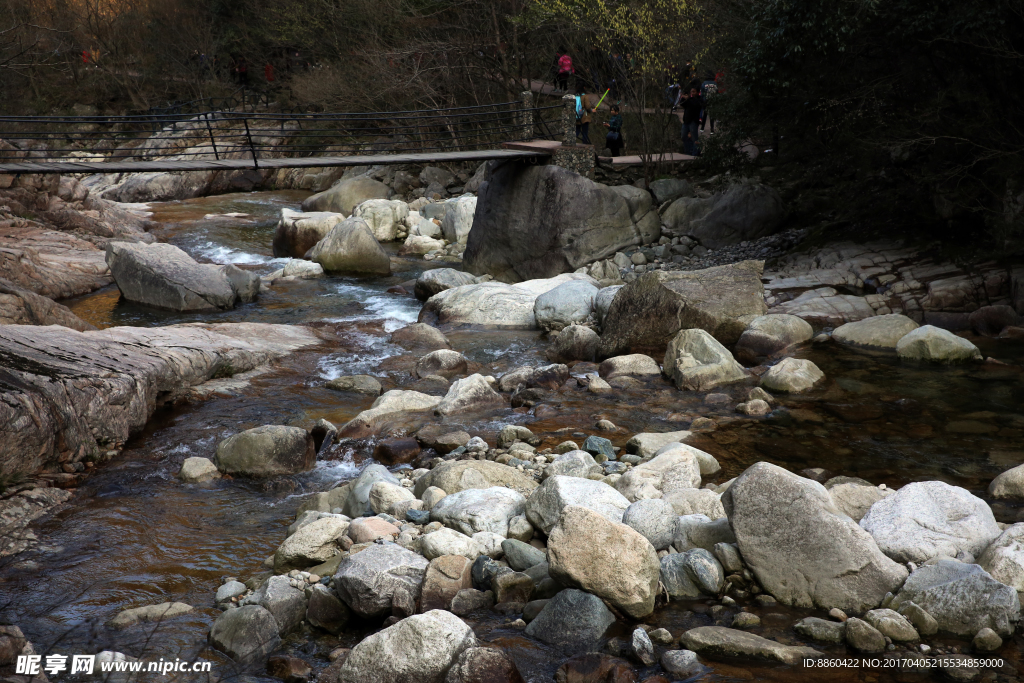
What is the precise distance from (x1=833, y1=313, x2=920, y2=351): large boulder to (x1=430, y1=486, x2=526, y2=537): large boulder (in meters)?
5.88

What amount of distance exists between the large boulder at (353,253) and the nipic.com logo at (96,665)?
430 inches

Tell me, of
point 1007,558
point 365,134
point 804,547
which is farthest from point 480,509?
point 365,134

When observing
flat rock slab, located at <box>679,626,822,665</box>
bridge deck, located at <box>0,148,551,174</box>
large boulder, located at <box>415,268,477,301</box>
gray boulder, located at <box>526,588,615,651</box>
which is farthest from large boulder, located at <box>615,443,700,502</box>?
bridge deck, located at <box>0,148,551,174</box>

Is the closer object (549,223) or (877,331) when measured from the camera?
(877,331)

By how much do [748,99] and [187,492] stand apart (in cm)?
1035

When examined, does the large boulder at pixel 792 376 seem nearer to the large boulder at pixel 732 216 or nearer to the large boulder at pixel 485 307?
the large boulder at pixel 485 307

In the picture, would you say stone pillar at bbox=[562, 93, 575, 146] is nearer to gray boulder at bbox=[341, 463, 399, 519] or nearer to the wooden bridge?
the wooden bridge

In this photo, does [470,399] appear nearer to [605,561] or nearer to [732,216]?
[605,561]

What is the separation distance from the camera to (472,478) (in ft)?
19.4

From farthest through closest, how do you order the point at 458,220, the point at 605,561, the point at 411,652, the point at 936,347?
the point at 458,220 < the point at 936,347 < the point at 605,561 < the point at 411,652

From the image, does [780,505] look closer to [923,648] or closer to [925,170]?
[923,648]

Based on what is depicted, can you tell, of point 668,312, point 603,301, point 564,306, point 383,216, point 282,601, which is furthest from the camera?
point 383,216

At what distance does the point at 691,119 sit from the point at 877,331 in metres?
9.43

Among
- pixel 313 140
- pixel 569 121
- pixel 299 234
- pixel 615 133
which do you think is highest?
pixel 313 140
